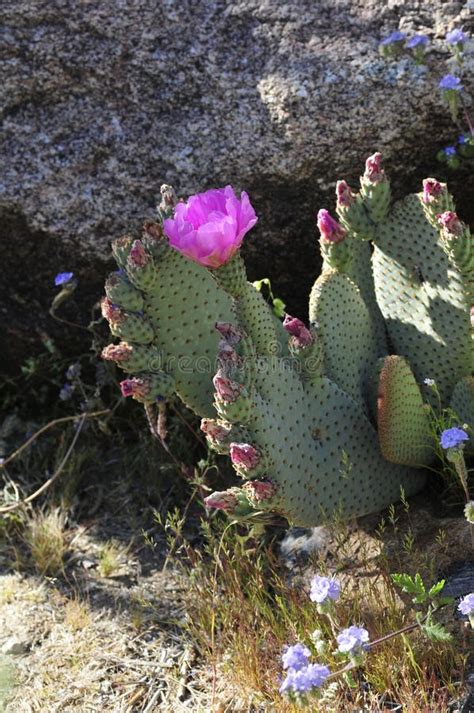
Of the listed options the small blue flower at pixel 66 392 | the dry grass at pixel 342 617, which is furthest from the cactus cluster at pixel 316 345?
the small blue flower at pixel 66 392

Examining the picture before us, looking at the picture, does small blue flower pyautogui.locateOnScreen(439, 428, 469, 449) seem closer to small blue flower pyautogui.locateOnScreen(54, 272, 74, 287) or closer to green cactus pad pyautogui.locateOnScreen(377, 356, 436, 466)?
green cactus pad pyautogui.locateOnScreen(377, 356, 436, 466)

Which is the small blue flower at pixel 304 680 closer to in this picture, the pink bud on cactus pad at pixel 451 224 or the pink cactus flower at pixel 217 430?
the pink cactus flower at pixel 217 430

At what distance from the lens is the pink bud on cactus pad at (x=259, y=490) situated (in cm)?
240

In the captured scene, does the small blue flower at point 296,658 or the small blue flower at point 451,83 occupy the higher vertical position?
the small blue flower at point 451,83

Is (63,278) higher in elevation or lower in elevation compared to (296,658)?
higher

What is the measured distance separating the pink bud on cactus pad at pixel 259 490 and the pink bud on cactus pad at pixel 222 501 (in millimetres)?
73

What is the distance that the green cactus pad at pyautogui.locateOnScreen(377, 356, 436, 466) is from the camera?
268 centimetres

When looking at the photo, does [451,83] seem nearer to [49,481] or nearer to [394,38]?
[394,38]

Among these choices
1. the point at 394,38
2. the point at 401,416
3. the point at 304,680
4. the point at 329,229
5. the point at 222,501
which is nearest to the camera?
the point at 304,680

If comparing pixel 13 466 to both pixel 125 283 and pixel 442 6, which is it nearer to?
pixel 125 283

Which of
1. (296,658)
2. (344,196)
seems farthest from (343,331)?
(296,658)

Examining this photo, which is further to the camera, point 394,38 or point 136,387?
point 394,38

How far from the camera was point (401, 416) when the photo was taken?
2713 mm

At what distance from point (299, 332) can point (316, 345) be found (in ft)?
0.25
